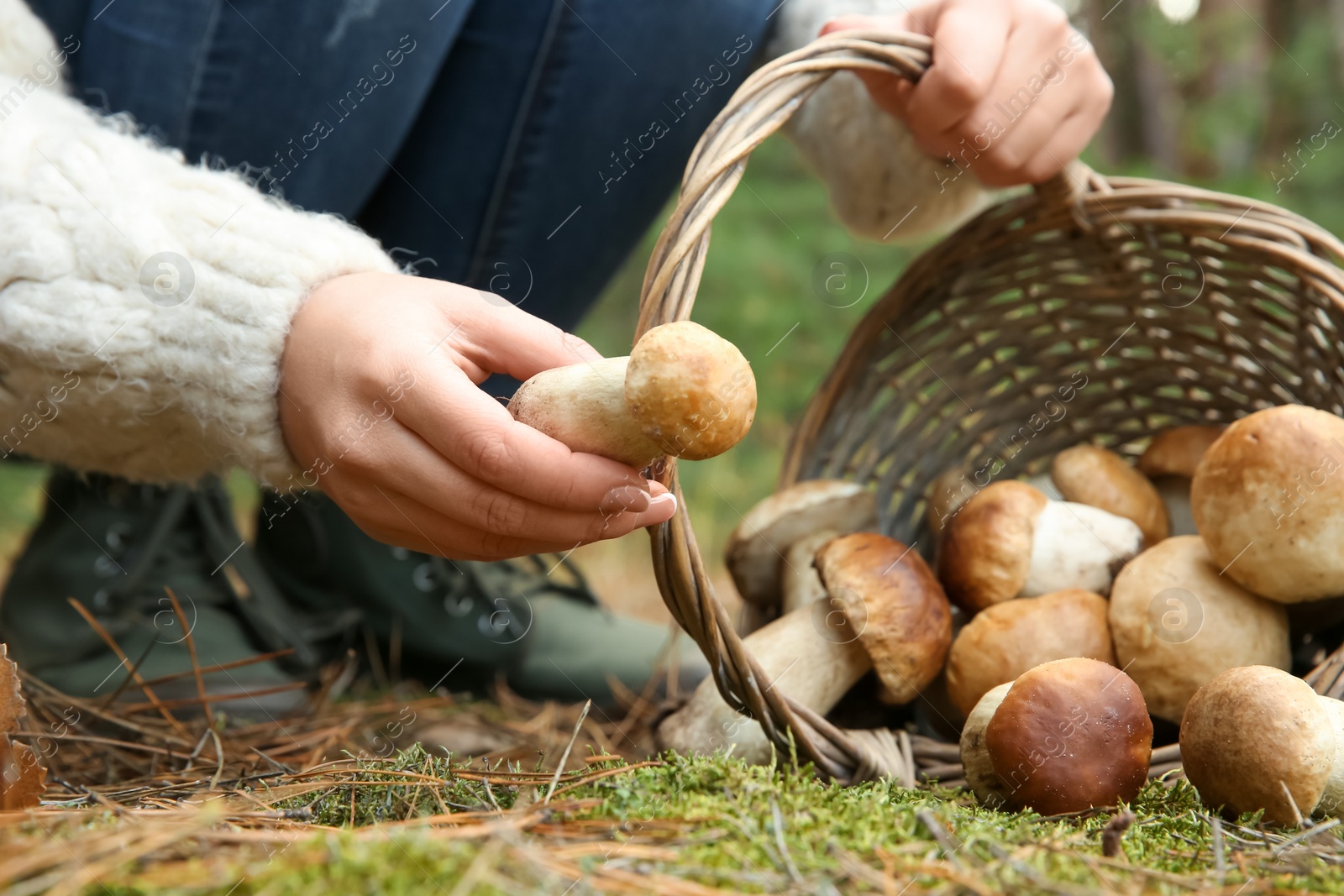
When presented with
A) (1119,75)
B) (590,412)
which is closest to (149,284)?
(590,412)

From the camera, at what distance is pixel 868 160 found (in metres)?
1.47

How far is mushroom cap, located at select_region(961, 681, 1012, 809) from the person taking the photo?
33.3 inches

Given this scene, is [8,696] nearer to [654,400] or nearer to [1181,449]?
[654,400]

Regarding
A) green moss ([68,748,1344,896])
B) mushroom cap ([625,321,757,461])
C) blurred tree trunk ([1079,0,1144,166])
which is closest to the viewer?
green moss ([68,748,1344,896])

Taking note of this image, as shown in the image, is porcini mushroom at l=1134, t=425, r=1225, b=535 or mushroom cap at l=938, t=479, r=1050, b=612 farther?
porcini mushroom at l=1134, t=425, r=1225, b=535

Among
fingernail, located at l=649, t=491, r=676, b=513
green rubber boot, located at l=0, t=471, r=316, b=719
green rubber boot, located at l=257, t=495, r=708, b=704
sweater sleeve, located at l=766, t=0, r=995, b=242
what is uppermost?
sweater sleeve, located at l=766, t=0, r=995, b=242

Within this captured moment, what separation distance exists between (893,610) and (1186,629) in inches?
11.9

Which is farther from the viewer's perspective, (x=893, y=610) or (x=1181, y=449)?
(x=1181, y=449)

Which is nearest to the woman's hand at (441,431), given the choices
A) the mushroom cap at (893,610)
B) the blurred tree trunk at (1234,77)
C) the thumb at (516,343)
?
the thumb at (516,343)

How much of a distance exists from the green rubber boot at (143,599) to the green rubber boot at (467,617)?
0.13 metres

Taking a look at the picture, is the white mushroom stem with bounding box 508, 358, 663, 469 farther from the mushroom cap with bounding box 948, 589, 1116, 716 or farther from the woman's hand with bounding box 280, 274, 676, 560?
the mushroom cap with bounding box 948, 589, 1116, 716

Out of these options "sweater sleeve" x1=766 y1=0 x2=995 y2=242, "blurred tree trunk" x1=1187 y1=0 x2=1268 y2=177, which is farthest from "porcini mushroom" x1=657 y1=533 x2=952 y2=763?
"blurred tree trunk" x1=1187 y1=0 x2=1268 y2=177

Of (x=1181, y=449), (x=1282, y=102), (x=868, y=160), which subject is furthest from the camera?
(x=1282, y=102)

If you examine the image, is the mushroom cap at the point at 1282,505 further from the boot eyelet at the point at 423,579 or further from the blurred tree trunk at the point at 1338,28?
the blurred tree trunk at the point at 1338,28
